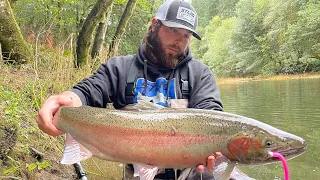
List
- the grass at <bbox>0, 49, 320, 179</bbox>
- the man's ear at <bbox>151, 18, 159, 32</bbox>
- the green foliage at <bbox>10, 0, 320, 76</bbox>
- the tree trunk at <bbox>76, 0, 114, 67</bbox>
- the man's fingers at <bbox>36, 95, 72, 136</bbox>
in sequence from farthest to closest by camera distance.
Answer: the green foliage at <bbox>10, 0, 320, 76</bbox>, the tree trunk at <bbox>76, 0, 114, 67</bbox>, the grass at <bbox>0, 49, 320, 179</bbox>, the man's ear at <bbox>151, 18, 159, 32</bbox>, the man's fingers at <bbox>36, 95, 72, 136</bbox>

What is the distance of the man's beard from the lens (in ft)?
10.7

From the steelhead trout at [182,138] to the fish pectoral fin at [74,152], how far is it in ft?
0.31

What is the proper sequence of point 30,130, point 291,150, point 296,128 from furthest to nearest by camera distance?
point 296,128, point 30,130, point 291,150

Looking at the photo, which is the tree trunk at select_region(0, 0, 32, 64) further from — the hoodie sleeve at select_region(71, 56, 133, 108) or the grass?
the hoodie sleeve at select_region(71, 56, 133, 108)

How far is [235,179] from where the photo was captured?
3826mm

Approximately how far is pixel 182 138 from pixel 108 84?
3.70 feet

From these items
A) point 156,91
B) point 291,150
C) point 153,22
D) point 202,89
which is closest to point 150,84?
point 156,91

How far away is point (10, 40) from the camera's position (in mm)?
7133

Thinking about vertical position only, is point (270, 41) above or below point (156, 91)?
below

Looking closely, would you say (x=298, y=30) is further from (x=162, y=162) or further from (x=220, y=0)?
(x=220, y=0)

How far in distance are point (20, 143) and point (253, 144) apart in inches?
122

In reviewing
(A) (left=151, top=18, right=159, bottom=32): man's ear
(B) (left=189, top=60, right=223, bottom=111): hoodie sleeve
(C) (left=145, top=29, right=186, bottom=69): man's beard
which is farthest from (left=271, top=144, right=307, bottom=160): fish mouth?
(A) (left=151, top=18, right=159, bottom=32): man's ear

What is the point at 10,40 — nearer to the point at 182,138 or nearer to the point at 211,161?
the point at 182,138

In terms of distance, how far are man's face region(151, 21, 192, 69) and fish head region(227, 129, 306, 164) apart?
1.17 meters
